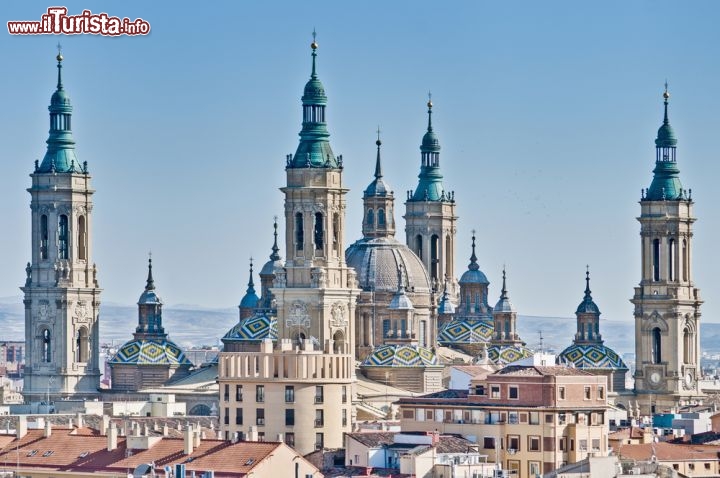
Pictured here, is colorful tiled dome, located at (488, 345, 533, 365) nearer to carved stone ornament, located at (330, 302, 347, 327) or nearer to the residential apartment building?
carved stone ornament, located at (330, 302, 347, 327)

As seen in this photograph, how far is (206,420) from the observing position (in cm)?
15812

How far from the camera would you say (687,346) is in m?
193

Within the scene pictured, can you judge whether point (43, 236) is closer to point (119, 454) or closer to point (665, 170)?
point (665, 170)

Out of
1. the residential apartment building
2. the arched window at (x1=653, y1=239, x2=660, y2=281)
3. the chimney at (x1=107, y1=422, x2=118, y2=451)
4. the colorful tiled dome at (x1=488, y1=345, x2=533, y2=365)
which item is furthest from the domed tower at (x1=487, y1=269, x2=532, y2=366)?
the chimney at (x1=107, y1=422, x2=118, y2=451)

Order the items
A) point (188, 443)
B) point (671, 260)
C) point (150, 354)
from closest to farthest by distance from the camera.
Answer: point (188, 443) < point (150, 354) < point (671, 260)

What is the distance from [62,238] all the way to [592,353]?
110 feet

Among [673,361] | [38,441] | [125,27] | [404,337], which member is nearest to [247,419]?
[38,441]

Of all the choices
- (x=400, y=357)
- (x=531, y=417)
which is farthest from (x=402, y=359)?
(x=531, y=417)

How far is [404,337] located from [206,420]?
22.2 meters

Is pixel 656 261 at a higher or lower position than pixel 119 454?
higher

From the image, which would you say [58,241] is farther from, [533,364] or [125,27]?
[125,27]

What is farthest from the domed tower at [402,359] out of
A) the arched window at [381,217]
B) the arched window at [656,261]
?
the arched window at [656,261]

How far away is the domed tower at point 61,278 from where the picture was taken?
590ft

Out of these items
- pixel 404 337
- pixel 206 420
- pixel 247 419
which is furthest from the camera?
pixel 404 337
